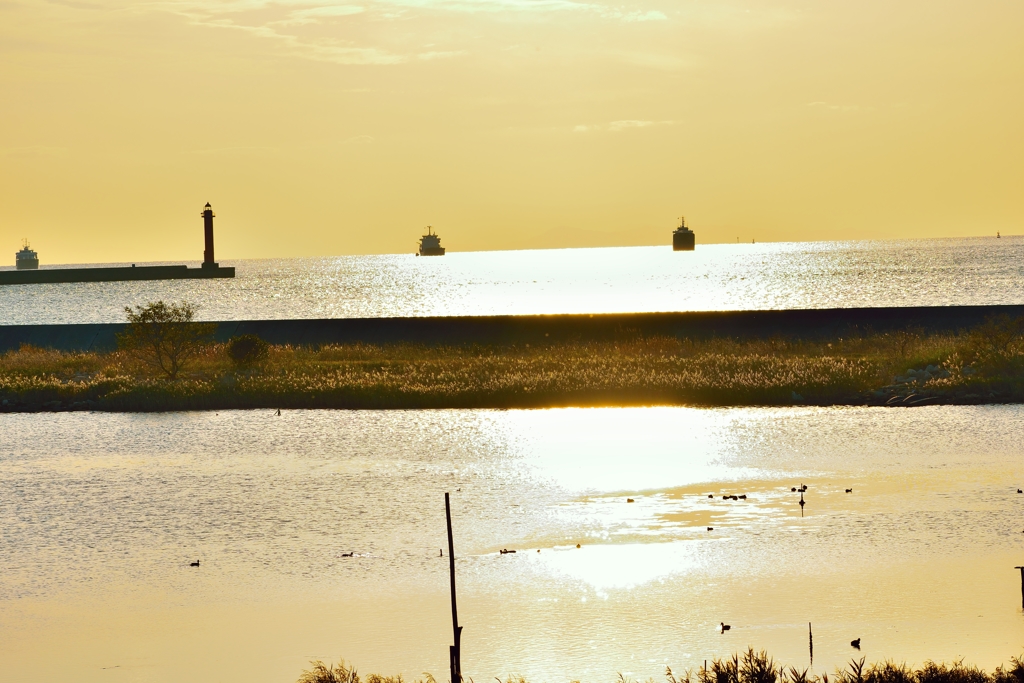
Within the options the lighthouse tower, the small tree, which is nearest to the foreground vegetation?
the small tree

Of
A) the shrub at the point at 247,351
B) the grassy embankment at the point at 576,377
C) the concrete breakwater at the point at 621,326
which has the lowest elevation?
the grassy embankment at the point at 576,377

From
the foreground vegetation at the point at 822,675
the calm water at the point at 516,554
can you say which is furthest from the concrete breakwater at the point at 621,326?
the foreground vegetation at the point at 822,675

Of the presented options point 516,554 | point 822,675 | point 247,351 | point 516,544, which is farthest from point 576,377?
point 822,675

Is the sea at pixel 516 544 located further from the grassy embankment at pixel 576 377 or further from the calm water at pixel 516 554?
the grassy embankment at pixel 576 377

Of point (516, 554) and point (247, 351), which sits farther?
point (247, 351)

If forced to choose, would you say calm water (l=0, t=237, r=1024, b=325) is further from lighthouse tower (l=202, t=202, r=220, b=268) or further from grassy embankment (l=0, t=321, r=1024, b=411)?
grassy embankment (l=0, t=321, r=1024, b=411)

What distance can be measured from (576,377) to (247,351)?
1284 centimetres

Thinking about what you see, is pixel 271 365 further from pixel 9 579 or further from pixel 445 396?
pixel 9 579

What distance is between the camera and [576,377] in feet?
134

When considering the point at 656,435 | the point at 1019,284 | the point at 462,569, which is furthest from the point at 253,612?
the point at 1019,284

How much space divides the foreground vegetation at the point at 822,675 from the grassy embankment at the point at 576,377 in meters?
25.5

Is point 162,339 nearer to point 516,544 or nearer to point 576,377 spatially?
point 576,377

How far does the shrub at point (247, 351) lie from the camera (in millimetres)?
45156

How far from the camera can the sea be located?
14.2 metres
